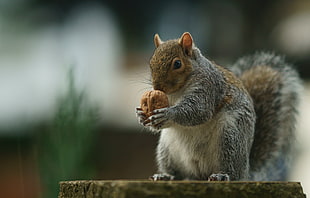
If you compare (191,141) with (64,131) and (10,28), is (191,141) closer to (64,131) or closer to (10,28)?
(64,131)

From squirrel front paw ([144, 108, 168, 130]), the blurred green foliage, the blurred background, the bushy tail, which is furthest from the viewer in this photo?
the blurred background

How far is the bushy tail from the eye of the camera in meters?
1.70

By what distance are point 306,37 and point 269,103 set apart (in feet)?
5.95

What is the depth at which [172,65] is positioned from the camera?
1378 mm

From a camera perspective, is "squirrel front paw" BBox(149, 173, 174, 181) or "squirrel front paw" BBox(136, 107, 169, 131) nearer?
"squirrel front paw" BBox(136, 107, 169, 131)

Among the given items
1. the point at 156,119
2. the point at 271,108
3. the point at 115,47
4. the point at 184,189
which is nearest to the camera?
the point at 184,189

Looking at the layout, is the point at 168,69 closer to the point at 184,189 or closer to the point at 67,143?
the point at 184,189

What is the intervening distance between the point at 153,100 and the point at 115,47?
2226mm

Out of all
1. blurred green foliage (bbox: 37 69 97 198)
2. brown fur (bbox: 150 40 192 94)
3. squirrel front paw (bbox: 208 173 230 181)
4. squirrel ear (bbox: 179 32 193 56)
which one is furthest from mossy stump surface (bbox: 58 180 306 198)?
blurred green foliage (bbox: 37 69 97 198)

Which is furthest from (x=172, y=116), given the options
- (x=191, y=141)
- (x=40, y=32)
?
(x=40, y=32)

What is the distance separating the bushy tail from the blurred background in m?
1.15

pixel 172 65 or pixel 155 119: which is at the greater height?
pixel 172 65

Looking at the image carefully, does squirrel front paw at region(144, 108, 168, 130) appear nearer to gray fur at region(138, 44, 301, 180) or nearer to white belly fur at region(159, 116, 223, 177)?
gray fur at region(138, 44, 301, 180)

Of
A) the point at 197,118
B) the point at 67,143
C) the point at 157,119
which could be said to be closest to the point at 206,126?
the point at 197,118
